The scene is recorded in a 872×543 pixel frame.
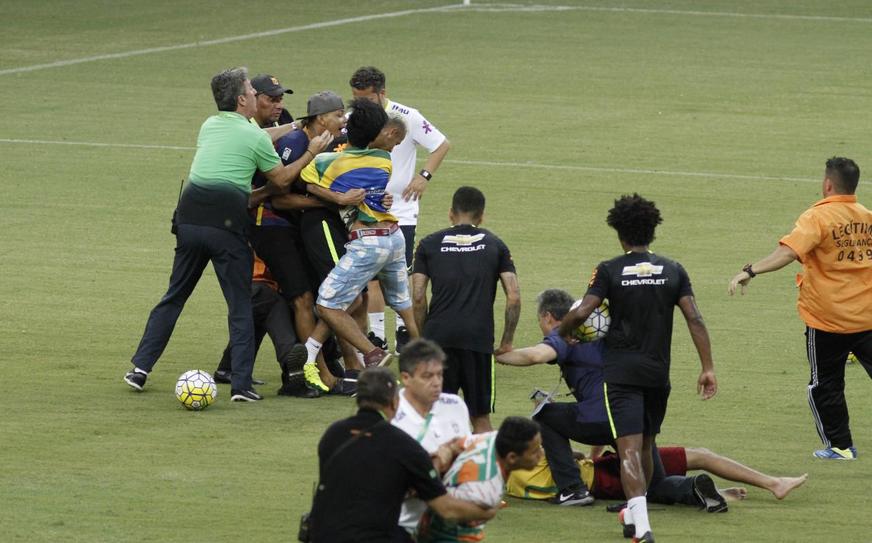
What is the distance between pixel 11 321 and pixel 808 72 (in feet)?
69.4

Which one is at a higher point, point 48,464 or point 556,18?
point 556,18

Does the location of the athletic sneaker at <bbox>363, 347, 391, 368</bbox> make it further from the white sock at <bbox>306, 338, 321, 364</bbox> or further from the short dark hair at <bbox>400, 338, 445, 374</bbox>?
the short dark hair at <bbox>400, 338, 445, 374</bbox>

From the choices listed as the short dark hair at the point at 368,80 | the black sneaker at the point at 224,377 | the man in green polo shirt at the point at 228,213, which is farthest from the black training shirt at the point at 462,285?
the short dark hair at the point at 368,80

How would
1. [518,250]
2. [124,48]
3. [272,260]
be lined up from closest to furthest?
[272,260] → [518,250] → [124,48]

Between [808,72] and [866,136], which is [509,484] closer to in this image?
[866,136]

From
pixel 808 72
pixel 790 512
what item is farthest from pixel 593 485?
pixel 808 72

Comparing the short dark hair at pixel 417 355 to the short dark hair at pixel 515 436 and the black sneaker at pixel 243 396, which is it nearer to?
the short dark hair at pixel 515 436

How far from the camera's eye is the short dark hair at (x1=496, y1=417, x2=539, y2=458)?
26.6 ft

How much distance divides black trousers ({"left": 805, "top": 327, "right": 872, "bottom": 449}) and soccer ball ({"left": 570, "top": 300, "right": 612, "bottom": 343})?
84.5 inches

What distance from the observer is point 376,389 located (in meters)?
8.05

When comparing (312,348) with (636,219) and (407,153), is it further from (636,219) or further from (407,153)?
(636,219)

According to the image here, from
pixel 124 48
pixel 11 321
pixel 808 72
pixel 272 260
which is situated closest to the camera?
pixel 272 260

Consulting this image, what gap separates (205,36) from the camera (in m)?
38.1

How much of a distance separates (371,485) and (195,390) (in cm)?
513
